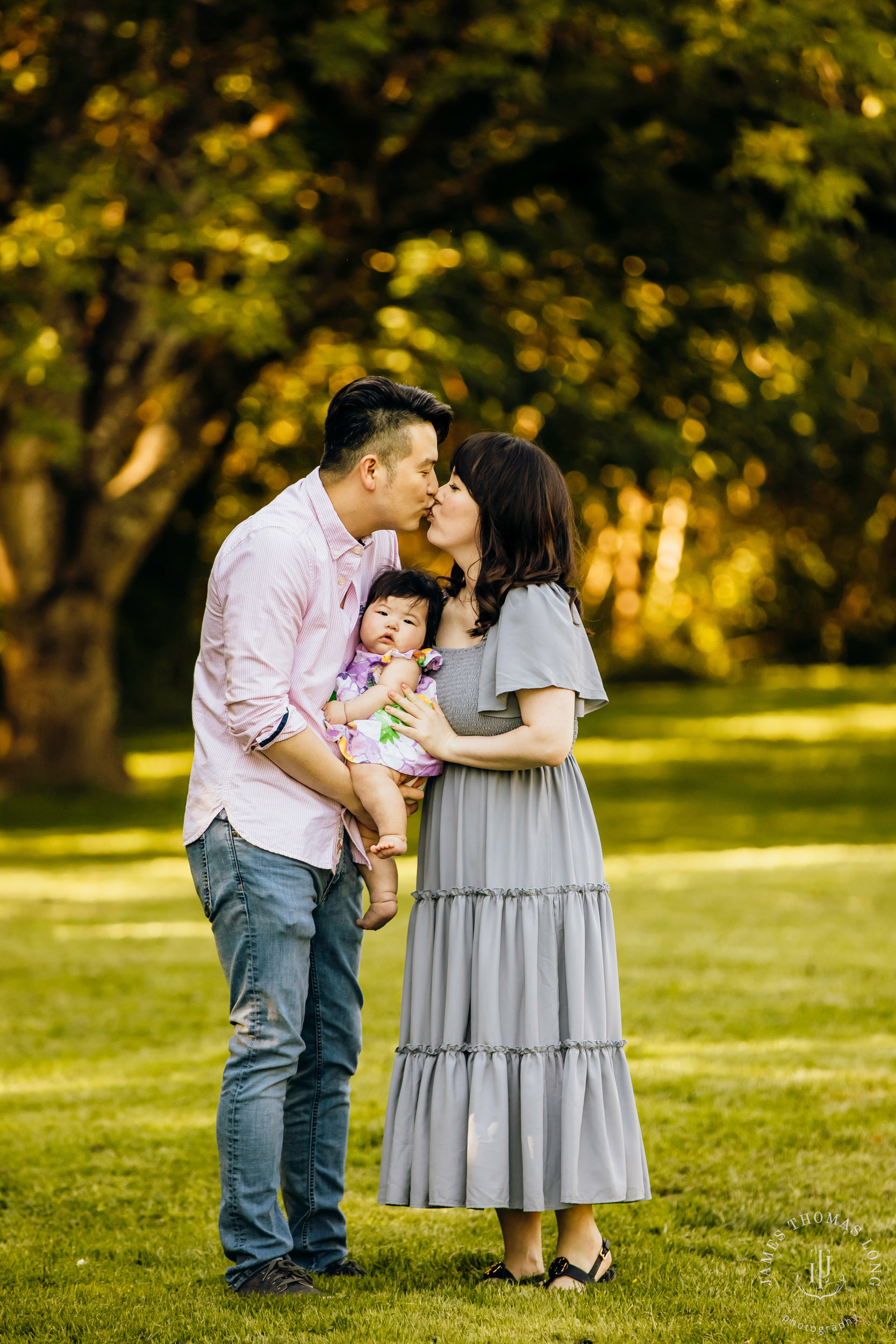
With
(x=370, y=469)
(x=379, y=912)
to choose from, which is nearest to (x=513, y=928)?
(x=379, y=912)

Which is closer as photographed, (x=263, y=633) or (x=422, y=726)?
(x=263, y=633)

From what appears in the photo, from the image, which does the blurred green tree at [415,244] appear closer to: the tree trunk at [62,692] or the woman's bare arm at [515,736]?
the tree trunk at [62,692]

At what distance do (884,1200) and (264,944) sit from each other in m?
2.04

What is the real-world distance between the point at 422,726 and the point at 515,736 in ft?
0.72

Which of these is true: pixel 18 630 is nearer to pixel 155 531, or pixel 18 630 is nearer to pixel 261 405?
pixel 155 531

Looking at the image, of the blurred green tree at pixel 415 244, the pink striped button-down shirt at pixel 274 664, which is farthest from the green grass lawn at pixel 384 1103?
the blurred green tree at pixel 415 244

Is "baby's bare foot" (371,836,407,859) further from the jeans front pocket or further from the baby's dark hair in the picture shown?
the baby's dark hair

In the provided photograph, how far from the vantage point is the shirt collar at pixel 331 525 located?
374cm

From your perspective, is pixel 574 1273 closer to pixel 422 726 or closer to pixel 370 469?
pixel 422 726

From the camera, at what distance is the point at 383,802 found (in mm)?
3682

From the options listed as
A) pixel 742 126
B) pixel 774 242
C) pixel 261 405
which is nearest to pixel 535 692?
pixel 742 126

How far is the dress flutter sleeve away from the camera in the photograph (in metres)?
3.70

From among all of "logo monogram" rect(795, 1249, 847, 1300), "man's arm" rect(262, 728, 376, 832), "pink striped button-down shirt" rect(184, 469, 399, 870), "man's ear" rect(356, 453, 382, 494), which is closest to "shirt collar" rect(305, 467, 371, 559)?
"pink striped button-down shirt" rect(184, 469, 399, 870)

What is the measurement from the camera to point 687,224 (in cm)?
1212
